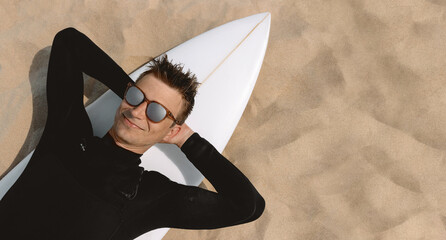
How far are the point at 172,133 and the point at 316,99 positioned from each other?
1165 millimetres

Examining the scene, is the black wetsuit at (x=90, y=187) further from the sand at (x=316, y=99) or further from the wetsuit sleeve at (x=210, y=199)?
the sand at (x=316, y=99)

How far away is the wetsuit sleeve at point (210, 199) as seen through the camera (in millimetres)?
1690

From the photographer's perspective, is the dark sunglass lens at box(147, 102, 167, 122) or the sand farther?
the sand

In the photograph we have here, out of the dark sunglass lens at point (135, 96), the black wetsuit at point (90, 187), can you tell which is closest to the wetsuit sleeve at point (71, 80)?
the black wetsuit at point (90, 187)

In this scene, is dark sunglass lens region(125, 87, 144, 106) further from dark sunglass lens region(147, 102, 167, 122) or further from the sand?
the sand

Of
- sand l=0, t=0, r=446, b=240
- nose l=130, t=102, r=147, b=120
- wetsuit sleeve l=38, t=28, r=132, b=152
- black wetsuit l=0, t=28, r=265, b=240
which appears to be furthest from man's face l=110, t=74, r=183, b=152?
sand l=0, t=0, r=446, b=240

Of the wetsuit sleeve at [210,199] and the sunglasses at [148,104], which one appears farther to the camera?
the wetsuit sleeve at [210,199]

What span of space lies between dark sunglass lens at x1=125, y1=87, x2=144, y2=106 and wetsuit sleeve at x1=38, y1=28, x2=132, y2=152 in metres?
0.27

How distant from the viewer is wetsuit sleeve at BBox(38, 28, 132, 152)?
167 centimetres

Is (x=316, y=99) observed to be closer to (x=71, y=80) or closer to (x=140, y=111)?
(x=140, y=111)

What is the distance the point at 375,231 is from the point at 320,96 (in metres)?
0.96

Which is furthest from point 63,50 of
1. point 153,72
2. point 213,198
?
point 213,198

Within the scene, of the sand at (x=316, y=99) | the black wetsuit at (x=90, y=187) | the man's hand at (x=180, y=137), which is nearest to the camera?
the black wetsuit at (x=90, y=187)

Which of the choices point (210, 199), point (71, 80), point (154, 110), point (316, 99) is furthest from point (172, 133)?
point (316, 99)
